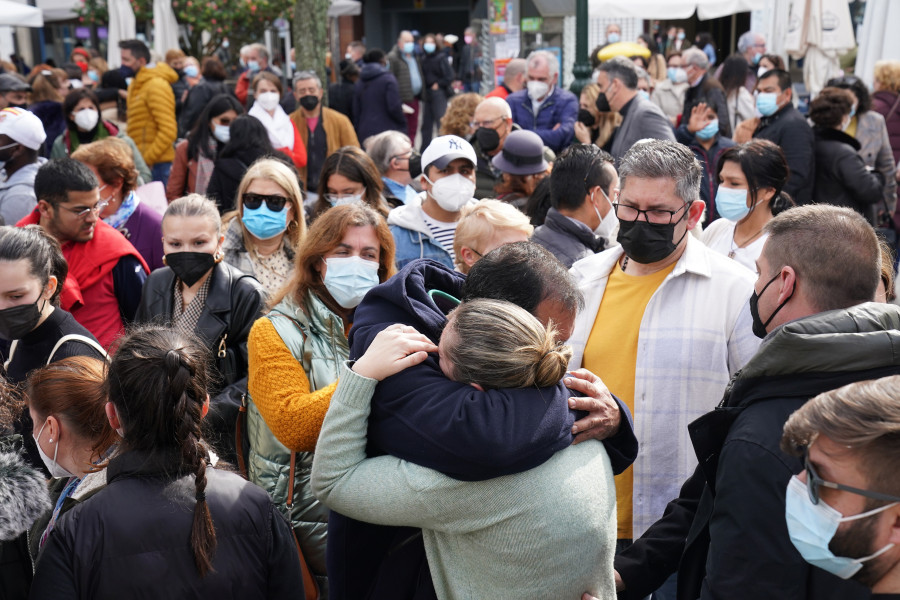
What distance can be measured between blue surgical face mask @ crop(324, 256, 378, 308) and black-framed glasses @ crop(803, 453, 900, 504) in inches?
75.1

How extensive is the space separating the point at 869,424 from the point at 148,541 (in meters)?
1.63

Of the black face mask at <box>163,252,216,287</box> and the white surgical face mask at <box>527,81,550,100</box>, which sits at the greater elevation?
the white surgical face mask at <box>527,81,550,100</box>

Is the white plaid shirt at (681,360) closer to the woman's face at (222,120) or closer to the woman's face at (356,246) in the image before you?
the woman's face at (356,246)

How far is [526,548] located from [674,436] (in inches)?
52.7

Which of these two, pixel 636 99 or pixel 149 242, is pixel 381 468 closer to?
pixel 149 242

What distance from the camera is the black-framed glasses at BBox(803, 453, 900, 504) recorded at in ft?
5.38

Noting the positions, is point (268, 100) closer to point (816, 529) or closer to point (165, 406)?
point (165, 406)

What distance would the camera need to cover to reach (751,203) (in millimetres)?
4707

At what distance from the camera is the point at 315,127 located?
28.9 ft

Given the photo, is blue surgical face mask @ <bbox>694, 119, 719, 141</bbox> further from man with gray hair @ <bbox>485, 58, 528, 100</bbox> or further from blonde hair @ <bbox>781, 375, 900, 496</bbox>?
blonde hair @ <bbox>781, 375, 900, 496</bbox>

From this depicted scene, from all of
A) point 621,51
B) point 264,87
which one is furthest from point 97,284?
point 621,51

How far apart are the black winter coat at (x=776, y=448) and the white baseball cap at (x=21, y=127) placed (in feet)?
17.3

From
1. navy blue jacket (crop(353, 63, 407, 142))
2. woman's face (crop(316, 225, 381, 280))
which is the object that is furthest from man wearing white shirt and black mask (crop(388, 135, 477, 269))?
navy blue jacket (crop(353, 63, 407, 142))

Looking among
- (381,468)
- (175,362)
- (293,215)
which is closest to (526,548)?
(381,468)
